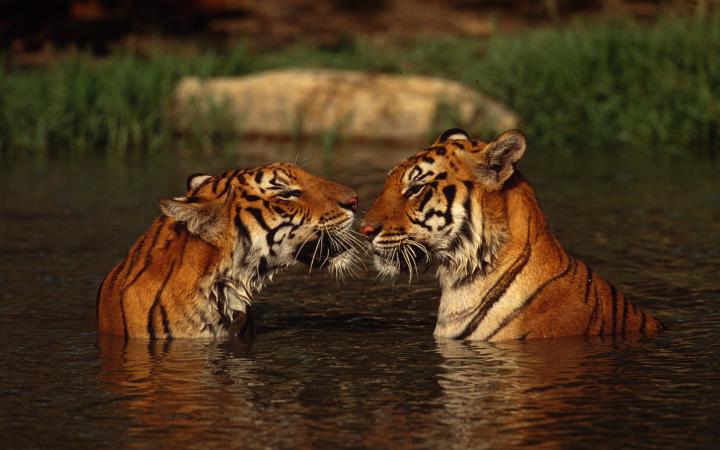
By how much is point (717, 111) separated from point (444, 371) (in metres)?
7.25

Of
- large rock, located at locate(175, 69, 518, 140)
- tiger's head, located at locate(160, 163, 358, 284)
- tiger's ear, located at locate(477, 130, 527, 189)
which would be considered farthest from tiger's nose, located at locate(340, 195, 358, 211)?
large rock, located at locate(175, 69, 518, 140)

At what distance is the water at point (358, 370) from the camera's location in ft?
15.3

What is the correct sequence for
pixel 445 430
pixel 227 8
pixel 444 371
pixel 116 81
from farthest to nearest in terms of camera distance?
1. pixel 227 8
2. pixel 116 81
3. pixel 444 371
4. pixel 445 430

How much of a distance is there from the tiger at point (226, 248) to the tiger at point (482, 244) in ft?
0.79

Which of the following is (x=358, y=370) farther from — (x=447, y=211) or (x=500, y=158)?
(x=500, y=158)

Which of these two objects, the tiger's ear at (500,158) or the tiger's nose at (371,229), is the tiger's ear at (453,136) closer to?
the tiger's ear at (500,158)

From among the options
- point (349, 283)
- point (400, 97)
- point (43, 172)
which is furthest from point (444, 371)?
point (400, 97)

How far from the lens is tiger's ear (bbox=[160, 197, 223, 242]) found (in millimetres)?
5703

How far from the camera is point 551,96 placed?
13164 millimetres

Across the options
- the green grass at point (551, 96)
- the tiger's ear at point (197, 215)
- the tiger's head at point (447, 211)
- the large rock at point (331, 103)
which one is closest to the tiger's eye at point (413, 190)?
the tiger's head at point (447, 211)

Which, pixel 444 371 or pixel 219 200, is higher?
pixel 219 200

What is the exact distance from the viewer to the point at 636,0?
19312 millimetres

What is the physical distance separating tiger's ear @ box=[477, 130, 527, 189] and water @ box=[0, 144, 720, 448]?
2.17 ft

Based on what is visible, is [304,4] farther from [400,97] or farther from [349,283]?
[349,283]
